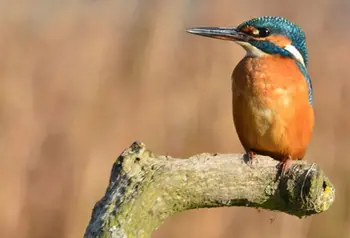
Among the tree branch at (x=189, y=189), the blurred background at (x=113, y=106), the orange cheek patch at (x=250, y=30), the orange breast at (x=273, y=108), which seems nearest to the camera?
the tree branch at (x=189, y=189)

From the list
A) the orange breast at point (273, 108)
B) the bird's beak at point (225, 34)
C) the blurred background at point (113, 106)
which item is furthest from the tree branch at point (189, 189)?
the blurred background at point (113, 106)

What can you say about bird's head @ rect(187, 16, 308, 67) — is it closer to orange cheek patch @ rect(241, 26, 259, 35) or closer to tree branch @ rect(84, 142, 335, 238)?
orange cheek patch @ rect(241, 26, 259, 35)

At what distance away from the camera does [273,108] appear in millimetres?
1654

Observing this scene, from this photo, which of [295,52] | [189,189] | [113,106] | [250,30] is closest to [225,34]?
[250,30]

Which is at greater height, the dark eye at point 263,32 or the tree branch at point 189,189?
the dark eye at point 263,32

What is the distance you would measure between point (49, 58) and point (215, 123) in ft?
2.86

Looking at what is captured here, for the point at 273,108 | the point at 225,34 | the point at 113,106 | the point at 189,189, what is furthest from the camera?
the point at 113,106

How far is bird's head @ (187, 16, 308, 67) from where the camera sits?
176cm

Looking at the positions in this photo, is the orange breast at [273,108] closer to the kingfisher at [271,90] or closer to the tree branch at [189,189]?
the kingfisher at [271,90]

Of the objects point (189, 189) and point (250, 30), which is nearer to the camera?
point (189, 189)

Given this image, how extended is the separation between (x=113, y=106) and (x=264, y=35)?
1479 millimetres

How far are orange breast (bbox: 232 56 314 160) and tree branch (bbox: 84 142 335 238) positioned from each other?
0.47 meters

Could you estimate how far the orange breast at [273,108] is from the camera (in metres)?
1.66

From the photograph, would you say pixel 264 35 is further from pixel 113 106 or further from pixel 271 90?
pixel 113 106
